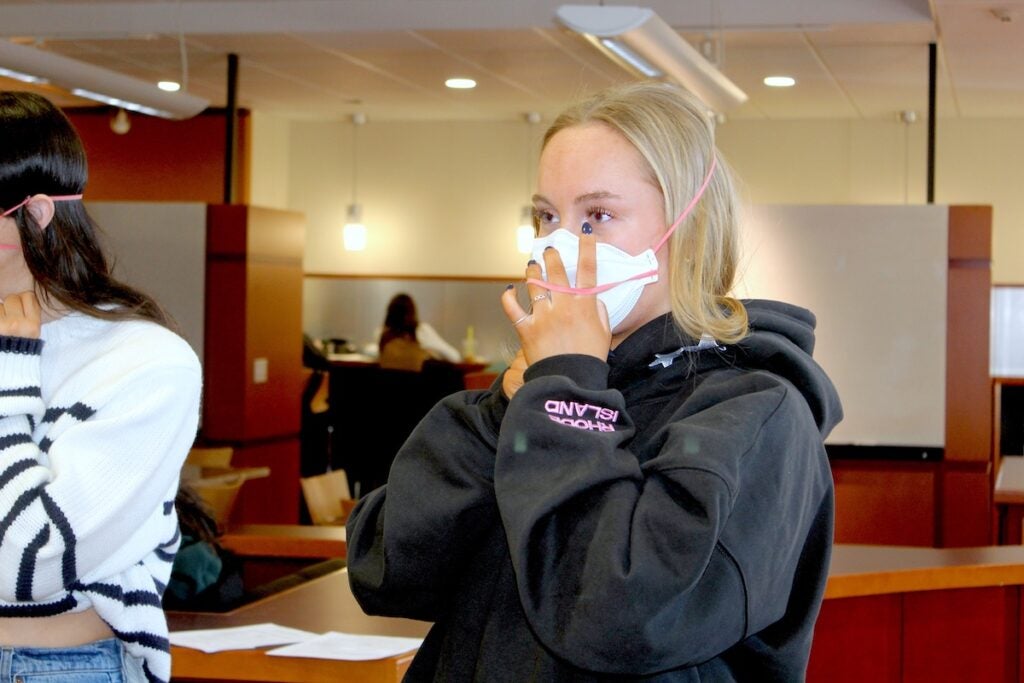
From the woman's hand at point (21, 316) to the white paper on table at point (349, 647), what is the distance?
1.03m

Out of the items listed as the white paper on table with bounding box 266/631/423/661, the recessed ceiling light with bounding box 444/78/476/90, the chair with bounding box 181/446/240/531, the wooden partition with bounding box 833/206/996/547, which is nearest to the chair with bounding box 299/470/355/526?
the chair with bounding box 181/446/240/531

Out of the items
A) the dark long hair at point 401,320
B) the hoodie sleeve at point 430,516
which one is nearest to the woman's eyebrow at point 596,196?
the hoodie sleeve at point 430,516

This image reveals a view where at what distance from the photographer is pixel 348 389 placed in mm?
8695

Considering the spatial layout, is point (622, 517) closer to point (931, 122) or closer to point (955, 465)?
point (955, 465)

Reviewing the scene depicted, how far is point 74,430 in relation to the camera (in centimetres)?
164

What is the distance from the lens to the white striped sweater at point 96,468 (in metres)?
1.58

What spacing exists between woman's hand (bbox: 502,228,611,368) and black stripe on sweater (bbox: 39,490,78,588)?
0.66 metres

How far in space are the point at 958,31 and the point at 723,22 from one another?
3.70 ft

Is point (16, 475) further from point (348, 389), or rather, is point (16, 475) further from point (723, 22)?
point (348, 389)

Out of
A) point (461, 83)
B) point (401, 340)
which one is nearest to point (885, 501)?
point (461, 83)

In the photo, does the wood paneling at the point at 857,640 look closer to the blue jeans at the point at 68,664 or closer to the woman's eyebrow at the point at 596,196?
the blue jeans at the point at 68,664

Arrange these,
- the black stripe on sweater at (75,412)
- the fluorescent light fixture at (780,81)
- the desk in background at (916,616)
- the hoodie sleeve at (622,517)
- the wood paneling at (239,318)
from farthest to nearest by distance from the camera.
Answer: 1. the fluorescent light fixture at (780,81)
2. the wood paneling at (239,318)
3. the desk in background at (916,616)
4. the black stripe on sweater at (75,412)
5. the hoodie sleeve at (622,517)

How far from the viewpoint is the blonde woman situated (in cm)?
111

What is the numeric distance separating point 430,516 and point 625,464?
0.71ft
